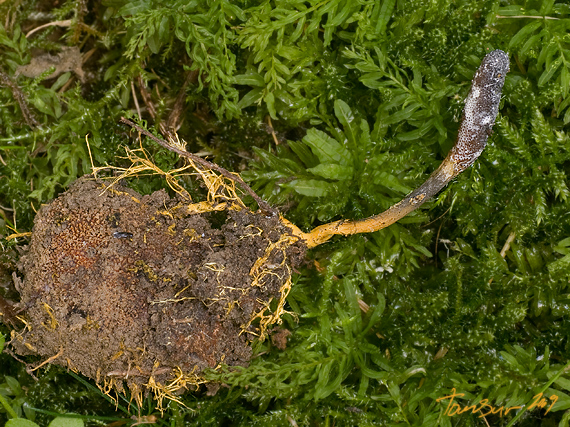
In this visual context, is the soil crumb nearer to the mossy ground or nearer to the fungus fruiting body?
the fungus fruiting body

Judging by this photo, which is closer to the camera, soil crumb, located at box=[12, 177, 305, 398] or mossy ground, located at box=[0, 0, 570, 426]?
soil crumb, located at box=[12, 177, 305, 398]

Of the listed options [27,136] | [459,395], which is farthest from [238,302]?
[27,136]

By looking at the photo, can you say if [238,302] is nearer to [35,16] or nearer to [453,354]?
[453,354]
